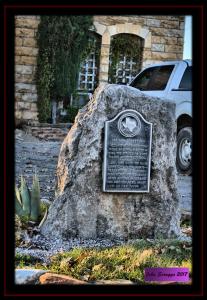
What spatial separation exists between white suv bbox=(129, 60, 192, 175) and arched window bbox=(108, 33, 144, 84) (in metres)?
4.47

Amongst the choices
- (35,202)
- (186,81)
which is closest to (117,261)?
(35,202)

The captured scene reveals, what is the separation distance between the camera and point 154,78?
29.8ft

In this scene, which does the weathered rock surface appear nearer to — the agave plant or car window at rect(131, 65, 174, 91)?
the agave plant

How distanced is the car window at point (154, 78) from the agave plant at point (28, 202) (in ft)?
13.1

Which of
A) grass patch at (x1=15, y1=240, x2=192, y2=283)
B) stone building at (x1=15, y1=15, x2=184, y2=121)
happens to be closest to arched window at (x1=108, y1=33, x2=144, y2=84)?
stone building at (x1=15, y1=15, x2=184, y2=121)

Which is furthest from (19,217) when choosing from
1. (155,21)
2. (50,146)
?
(155,21)

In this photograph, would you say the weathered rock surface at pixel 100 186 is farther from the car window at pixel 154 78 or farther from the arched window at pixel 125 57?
the arched window at pixel 125 57

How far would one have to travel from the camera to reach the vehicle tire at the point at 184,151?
7652 mm

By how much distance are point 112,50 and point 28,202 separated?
906 centimetres

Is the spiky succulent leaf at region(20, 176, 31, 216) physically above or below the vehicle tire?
below

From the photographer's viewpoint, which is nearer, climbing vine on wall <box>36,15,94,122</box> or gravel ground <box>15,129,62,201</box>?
gravel ground <box>15,129,62,201</box>

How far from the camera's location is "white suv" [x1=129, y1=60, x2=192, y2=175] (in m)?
7.79
